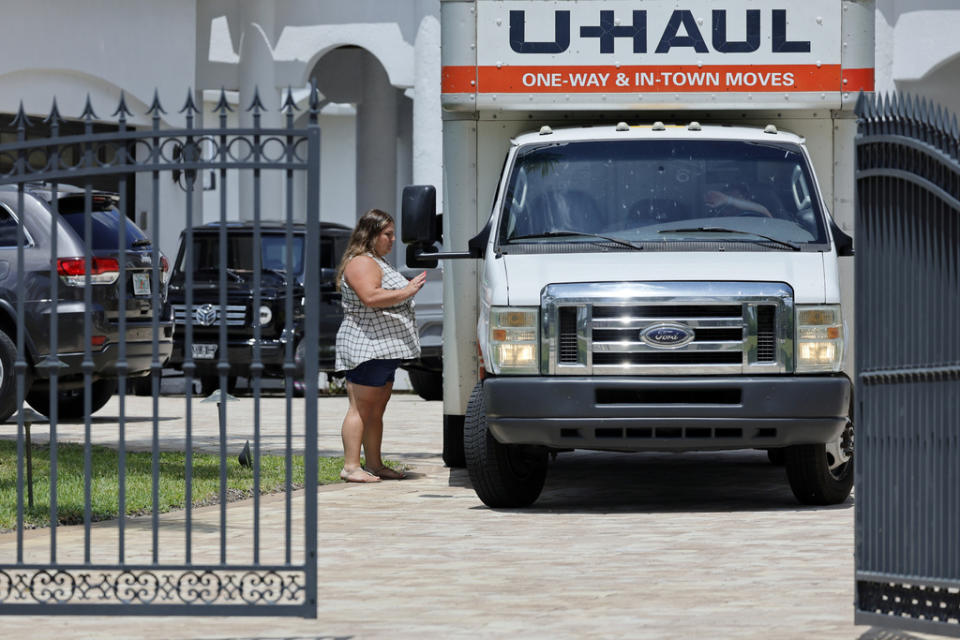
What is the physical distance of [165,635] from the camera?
284 inches

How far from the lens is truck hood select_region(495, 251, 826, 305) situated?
10.9 metres

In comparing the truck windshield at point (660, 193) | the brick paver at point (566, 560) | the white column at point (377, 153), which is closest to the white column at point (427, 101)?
the white column at point (377, 153)

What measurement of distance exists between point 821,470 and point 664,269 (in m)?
1.61

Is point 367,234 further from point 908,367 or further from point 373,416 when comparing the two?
point 908,367

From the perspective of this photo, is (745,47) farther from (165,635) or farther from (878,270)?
(165,635)

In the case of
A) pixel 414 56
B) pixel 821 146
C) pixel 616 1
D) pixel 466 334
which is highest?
pixel 414 56

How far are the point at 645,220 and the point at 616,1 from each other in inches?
58.7

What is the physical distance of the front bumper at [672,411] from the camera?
10.8 metres

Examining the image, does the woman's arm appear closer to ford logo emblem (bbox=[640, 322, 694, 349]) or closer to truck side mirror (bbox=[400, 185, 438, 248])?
truck side mirror (bbox=[400, 185, 438, 248])

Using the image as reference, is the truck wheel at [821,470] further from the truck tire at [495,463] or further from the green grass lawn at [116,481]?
the green grass lawn at [116,481]

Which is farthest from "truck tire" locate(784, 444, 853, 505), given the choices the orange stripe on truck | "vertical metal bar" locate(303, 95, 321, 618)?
"vertical metal bar" locate(303, 95, 321, 618)

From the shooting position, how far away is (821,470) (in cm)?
1141

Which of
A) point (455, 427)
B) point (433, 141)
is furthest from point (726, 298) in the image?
point (433, 141)

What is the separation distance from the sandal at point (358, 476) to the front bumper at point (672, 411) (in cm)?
244
